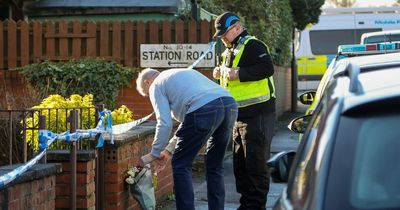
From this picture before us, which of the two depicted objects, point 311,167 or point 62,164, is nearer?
point 311,167

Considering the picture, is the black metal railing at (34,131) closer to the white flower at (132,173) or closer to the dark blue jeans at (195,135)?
the white flower at (132,173)

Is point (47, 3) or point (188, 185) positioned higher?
point (47, 3)

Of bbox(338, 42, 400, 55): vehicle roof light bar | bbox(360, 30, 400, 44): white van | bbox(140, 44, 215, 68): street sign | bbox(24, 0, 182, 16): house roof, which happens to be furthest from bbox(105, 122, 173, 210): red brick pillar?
bbox(360, 30, 400, 44): white van

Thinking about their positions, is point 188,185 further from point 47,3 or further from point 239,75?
point 47,3

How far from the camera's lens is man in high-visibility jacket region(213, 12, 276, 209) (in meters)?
6.49

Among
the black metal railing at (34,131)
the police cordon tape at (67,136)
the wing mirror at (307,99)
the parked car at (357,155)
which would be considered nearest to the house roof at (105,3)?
the wing mirror at (307,99)

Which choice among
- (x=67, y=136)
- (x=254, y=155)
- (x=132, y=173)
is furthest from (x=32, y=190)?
(x=254, y=155)

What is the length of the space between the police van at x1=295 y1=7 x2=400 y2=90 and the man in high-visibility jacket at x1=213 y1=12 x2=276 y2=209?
1956 cm

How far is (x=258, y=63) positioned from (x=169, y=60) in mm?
3725

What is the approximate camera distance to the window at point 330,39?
26.7 metres

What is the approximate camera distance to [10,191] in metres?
4.36

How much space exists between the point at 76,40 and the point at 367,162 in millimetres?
8441

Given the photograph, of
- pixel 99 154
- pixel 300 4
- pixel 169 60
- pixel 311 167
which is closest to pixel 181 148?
pixel 99 154

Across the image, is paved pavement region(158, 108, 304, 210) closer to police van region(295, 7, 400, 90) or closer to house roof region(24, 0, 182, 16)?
house roof region(24, 0, 182, 16)
